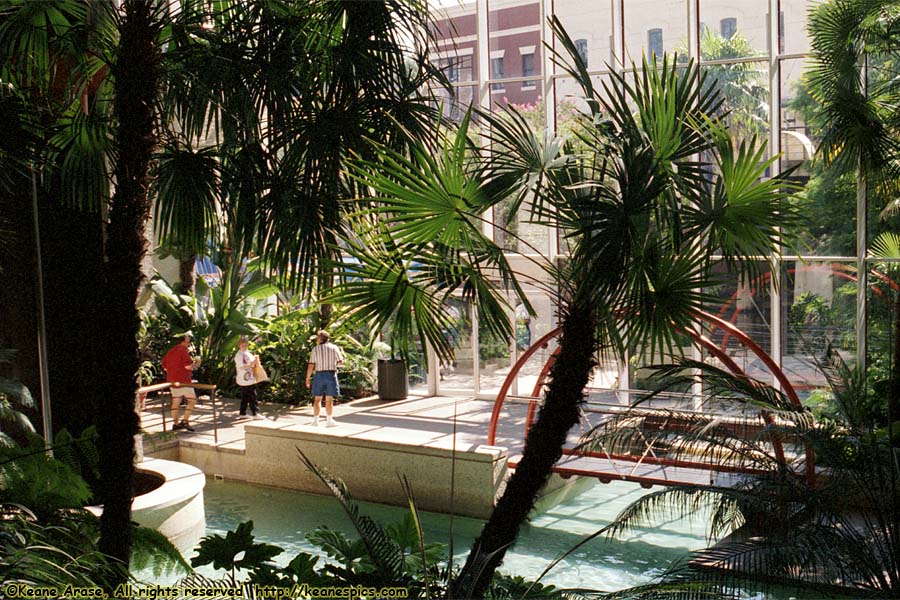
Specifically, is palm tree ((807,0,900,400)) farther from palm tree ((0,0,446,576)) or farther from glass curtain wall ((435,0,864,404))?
palm tree ((0,0,446,576))

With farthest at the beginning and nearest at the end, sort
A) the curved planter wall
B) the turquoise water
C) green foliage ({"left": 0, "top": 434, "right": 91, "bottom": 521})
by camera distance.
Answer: the turquoise water, the curved planter wall, green foliage ({"left": 0, "top": 434, "right": 91, "bottom": 521})

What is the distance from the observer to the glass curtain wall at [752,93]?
1274 centimetres

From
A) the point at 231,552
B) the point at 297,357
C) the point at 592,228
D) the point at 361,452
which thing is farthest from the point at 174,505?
the point at 297,357

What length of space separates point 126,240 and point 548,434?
228 centimetres

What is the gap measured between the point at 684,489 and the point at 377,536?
6.34 ft

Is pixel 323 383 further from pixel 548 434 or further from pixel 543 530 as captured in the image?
pixel 548 434

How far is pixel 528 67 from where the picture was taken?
51.2ft

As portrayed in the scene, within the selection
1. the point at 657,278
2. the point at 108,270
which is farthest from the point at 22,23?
the point at 657,278

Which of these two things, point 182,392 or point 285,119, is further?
point 182,392

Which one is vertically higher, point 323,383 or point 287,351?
point 287,351

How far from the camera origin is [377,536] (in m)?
4.99

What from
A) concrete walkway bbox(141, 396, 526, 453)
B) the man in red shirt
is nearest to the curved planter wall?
concrete walkway bbox(141, 396, 526, 453)

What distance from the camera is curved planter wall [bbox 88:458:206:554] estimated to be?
7.96 metres

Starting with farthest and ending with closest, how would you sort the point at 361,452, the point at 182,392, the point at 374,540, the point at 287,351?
the point at 287,351 → the point at 182,392 → the point at 361,452 → the point at 374,540
